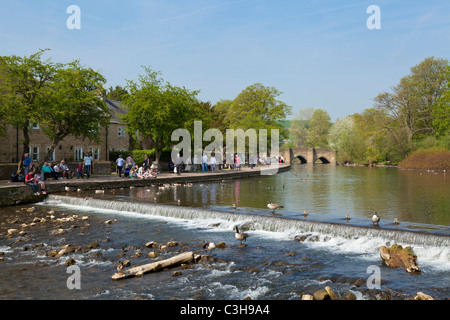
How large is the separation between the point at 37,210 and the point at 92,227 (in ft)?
19.3

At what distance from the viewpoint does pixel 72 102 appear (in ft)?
92.8

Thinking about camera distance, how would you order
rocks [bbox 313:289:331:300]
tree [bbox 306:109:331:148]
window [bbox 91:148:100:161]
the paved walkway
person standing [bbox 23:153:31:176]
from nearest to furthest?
rocks [bbox 313:289:331:300] → the paved walkway → person standing [bbox 23:153:31:176] → window [bbox 91:148:100:161] → tree [bbox 306:109:331:148]

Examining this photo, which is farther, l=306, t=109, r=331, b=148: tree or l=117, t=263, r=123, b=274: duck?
l=306, t=109, r=331, b=148: tree

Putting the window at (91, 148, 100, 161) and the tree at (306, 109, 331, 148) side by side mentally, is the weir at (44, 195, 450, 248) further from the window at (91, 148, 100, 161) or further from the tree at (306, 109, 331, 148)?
the tree at (306, 109, 331, 148)

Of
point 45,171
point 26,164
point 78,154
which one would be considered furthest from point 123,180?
point 78,154

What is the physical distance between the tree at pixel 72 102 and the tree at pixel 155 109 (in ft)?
19.5

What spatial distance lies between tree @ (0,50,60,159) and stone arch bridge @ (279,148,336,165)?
245ft

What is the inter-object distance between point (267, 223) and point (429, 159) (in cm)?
5317

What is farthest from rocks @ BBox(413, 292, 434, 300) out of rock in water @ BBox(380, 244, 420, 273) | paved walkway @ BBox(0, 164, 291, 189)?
paved walkway @ BBox(0, 164, 291, 189)

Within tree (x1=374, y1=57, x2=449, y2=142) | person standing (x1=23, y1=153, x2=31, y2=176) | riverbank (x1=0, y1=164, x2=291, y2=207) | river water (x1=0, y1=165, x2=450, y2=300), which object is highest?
tree (x1=374, y1=57, x2=449, y2=142)

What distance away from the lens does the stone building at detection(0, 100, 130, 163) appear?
36781 millimetres

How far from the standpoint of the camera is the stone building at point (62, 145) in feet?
121
